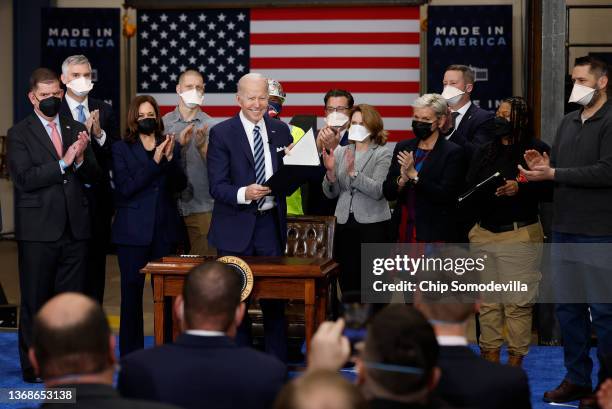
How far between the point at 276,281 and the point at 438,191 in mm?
1256

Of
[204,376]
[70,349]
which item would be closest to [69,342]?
[70,349]

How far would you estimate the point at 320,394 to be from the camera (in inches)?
82.8

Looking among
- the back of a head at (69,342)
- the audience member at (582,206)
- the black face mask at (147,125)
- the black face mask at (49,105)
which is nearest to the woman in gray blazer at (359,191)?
the black face mask at (147,125)

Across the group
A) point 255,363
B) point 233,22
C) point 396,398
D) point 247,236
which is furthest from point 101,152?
point 233,22

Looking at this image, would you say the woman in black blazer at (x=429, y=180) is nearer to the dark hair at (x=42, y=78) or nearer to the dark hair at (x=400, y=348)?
the dark hair at (x=42, y=78)

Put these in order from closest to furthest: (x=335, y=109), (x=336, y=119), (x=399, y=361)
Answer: (x=399, y=361) < (x=336, y=119) < (x=335, y=109)

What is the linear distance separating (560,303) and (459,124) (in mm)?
1649

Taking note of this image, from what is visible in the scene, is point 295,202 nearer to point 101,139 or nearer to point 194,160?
point 194,160

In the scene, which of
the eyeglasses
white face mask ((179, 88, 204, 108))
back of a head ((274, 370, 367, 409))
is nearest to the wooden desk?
white face mask ((179, 88, 204, 108))

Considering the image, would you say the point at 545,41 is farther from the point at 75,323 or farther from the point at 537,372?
the point at 75,323

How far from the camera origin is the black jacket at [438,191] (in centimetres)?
627

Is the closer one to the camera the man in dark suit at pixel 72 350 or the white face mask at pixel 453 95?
the man in dark suit at pixel 72 350

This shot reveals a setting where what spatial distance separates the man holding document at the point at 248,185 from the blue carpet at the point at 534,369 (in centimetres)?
75

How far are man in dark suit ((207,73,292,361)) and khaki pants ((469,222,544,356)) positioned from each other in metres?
1.27
